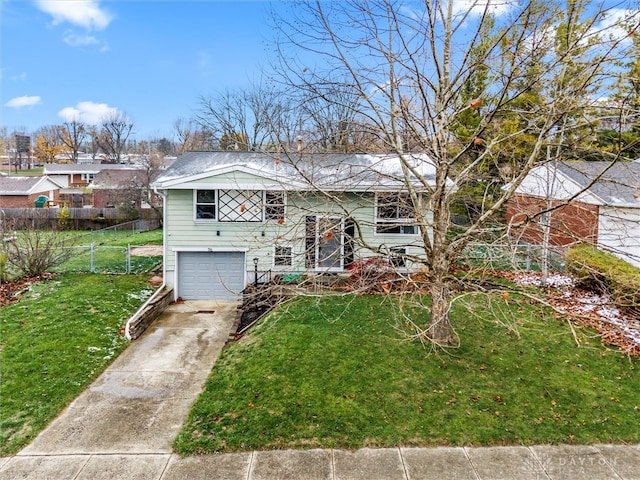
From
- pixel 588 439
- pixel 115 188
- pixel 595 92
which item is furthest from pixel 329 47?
pixel 115 188

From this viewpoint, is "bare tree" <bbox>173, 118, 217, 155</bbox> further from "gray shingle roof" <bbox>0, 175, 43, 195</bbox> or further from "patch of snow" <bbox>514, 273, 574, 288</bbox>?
"patch of snow" <bbox>514, 273, 574, 288</bbox>

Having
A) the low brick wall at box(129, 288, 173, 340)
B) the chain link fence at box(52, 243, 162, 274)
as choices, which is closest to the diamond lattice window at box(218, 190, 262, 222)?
the low brick wall at box(129, 288, 173, 340)

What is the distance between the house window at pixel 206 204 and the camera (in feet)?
42.6

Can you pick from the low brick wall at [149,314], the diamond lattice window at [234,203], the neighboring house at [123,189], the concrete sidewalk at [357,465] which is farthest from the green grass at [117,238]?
the concrete sidewalk at [357,465]

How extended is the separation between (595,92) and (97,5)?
31.6ft

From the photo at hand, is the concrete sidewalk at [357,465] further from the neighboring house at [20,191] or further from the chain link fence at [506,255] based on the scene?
the neighboring house at [20,191]

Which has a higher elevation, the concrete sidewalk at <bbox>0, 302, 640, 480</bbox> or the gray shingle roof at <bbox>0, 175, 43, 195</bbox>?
the gray shingle roof at <bbox>0, 175, 43, 195</bbox>

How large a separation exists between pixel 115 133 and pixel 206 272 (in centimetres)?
5781

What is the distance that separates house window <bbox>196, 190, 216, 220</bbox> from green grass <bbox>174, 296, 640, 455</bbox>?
16.6 feet

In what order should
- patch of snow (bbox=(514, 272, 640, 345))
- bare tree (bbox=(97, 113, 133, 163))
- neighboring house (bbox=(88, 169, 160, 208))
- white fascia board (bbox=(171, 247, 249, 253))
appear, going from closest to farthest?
1. patch of snow (bbox=(514, 272, 640, 345))
2. white fascia board (bbox=(171, 247, 249, 253))
3. neighboring house (bbox=(88, 169, 160, 208))
4. bare tree (bbox=(97, 113, 133, 163))

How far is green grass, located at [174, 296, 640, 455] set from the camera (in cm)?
590

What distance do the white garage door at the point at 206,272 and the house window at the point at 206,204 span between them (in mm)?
1181

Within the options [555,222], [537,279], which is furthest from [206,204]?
[537,279]

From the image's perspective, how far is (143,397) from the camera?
7176 millimetres
